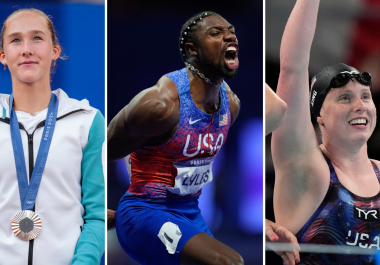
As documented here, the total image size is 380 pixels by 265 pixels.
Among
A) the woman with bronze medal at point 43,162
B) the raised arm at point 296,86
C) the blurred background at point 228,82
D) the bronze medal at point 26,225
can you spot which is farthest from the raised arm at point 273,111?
the bronze medal at point 26,225

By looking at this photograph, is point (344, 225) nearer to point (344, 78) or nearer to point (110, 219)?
point (344, 78)

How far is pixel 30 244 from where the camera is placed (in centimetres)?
212

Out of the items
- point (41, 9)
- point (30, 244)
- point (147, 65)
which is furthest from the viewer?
point (147, 65)

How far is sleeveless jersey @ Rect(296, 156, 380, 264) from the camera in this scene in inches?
95.9

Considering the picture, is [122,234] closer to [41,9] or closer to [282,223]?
[282,223]

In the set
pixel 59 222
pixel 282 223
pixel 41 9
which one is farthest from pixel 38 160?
pixel 282 223

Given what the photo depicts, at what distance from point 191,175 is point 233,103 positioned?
480mm

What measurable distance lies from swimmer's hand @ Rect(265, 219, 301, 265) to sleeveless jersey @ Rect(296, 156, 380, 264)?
0.06m

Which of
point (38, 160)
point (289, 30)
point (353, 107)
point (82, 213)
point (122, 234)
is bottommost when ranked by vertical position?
point (122, 234)

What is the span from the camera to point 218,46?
2.34 m

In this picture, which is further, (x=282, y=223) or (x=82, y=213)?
(x=282, y=223)

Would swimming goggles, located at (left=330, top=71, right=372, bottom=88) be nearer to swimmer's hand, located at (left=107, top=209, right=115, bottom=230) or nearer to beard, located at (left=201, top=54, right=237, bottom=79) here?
beard, located at (left=201, top=54, right=237, bottom=79)

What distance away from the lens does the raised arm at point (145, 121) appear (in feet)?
7.60

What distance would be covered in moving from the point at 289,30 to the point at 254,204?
3.11 feet
